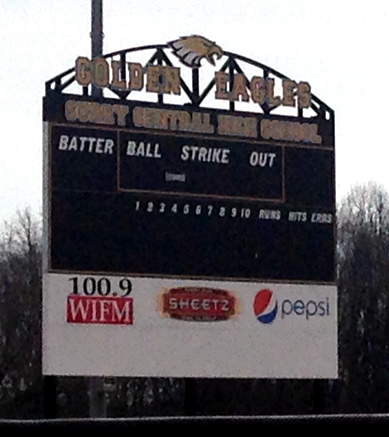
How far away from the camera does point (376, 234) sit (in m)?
40.6

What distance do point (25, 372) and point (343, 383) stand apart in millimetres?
7557

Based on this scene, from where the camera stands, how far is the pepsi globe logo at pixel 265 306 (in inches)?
674

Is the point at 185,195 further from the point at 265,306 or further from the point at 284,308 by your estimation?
the point at 284,308

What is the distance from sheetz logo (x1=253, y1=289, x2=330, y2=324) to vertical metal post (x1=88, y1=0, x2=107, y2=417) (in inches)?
87.1

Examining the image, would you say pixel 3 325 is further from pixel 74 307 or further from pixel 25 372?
pixel 74 307

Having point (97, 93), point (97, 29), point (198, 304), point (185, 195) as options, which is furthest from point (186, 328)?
point (97, 29)

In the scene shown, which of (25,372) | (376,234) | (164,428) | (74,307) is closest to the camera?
(164,428)

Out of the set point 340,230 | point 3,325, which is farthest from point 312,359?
point 340,230

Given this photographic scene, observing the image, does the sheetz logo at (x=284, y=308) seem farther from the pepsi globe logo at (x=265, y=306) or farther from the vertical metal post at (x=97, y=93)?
the vertical metal post at (x=97, y=93)

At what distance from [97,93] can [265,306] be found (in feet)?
11.3

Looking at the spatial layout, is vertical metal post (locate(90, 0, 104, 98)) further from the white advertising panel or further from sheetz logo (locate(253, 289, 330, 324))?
sheetz logo (locate(253, 289, 330, 324))

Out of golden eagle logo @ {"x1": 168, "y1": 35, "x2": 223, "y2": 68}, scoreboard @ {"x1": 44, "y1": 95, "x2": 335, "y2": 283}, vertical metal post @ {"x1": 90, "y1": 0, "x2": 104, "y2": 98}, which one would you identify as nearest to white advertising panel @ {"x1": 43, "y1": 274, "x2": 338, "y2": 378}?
scoreboard @ {"x1": 44, "y1": 95, "x2": 335, "y2": 283}

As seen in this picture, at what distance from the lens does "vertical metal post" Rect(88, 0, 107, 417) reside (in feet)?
55.1

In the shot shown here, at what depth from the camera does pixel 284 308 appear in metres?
17.3
